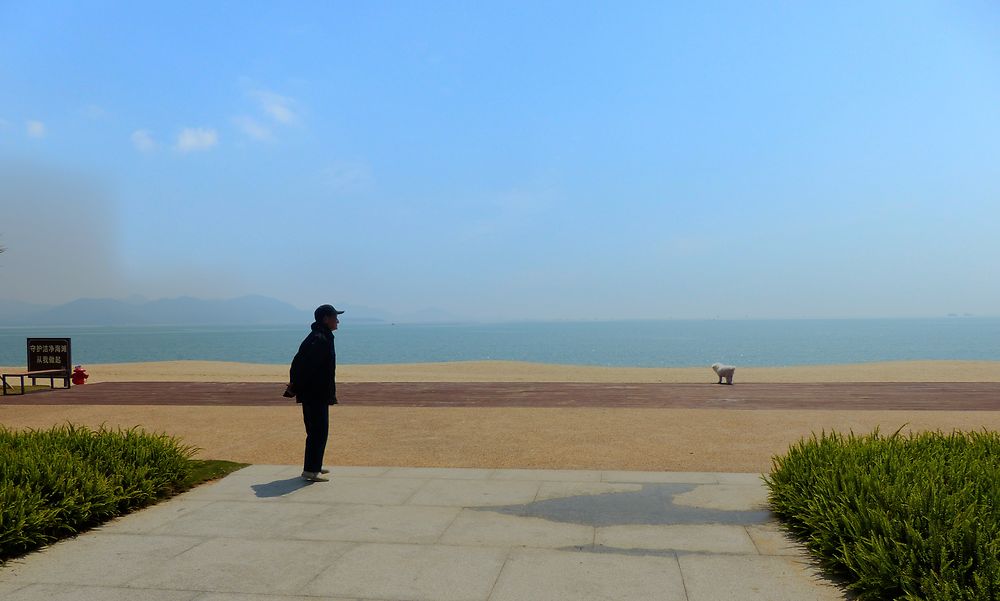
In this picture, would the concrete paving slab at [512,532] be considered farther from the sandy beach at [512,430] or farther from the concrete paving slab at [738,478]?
the sandy beach at [512,430]

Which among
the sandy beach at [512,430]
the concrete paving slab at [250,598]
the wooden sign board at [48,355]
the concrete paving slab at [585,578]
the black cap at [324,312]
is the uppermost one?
the black cap at [324,312]

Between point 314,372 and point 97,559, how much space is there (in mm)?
3044

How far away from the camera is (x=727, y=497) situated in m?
7.24

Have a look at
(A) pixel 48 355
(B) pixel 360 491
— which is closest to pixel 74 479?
(B) pixel 360 491

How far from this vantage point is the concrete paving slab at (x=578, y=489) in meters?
7.37

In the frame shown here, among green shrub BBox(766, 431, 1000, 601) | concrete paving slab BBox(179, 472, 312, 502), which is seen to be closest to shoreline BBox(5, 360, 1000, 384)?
concrete paving slab BBox(179, 472, 312, 502)

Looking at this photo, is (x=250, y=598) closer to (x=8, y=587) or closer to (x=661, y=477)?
(x=8, y=587)

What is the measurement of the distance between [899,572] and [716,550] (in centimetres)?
152

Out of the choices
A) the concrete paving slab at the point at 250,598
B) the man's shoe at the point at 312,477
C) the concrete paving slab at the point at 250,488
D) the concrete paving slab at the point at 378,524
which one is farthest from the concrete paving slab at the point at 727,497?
the concrete paving slab at the point at 250,488

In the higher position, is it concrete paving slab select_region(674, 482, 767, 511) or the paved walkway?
the paved walkway

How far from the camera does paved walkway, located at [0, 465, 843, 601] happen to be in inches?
183

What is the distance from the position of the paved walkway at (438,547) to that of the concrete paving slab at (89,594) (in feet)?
0.04

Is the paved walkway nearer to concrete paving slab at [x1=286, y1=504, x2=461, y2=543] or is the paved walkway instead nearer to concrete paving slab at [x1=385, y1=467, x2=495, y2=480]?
concrete paving slab at [x1=286, y1=504, x2=461, y2=543]

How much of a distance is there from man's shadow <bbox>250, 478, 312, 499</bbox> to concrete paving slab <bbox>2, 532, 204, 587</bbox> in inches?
63.8
